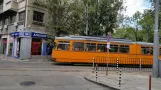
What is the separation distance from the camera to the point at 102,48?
→ 24.7 m

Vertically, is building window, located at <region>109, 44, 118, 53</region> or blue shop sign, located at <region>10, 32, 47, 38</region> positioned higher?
blue shop sign, located at <region>10, 32, 47, 38</region>

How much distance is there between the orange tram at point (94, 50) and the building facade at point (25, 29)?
339 inches

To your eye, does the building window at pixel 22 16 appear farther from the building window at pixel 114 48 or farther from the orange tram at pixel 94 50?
the building window at pixel 114 48

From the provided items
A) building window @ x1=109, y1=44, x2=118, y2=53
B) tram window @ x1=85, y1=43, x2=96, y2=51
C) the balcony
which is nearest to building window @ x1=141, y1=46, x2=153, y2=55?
building window @ x1=109, y1=44, x2=118, y2=53

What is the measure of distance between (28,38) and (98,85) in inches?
819

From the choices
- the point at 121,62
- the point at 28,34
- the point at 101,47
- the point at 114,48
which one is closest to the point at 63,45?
the point at 101,47

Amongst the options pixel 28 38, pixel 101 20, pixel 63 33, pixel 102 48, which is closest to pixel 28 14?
pixel 28 38

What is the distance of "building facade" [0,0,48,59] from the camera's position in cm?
3153

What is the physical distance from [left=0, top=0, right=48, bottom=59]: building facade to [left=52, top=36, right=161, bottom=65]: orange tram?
861 centimetres

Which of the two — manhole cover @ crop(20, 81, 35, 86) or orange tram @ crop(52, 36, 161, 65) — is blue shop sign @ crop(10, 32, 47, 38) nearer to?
orange tram @ crop(52, 36, 161, 65)

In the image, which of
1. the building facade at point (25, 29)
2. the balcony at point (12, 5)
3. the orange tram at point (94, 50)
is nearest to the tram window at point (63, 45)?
the orange tram at point (94, 50)

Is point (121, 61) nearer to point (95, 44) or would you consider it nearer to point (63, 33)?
point (95, 44)

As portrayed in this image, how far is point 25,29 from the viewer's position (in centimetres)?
3156

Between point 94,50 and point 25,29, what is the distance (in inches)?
446
